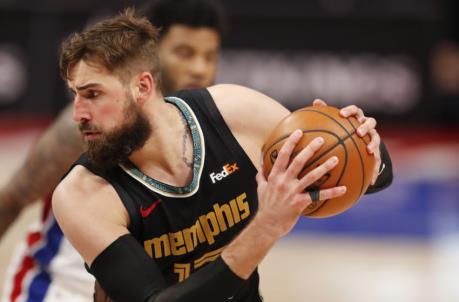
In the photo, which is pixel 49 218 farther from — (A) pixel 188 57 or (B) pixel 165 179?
(B) pixel 165 179

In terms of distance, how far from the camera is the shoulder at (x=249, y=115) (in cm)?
348

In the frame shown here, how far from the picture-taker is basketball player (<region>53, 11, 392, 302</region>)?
292 centimetres

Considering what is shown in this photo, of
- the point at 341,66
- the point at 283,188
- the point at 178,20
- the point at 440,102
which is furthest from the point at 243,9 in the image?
the point at 283,188

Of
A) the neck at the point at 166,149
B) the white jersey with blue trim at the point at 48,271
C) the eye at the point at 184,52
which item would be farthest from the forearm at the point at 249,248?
the eye at the point at 184,52

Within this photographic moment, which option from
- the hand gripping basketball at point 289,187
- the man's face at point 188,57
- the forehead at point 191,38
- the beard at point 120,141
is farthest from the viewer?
the forehead at point 191,38

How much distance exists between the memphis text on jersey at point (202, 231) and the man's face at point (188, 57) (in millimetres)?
1548

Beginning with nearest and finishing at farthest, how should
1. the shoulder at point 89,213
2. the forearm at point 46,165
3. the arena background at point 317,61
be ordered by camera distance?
1. the shoulder at point 89,213
2. the forearm at point 46,165
3. the arena background at point 317,61

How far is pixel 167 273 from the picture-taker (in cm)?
339

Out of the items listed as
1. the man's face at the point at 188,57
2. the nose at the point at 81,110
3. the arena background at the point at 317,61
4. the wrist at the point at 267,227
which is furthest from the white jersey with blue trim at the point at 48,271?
the arena background at the point at 317,61

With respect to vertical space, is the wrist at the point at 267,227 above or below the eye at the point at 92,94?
below

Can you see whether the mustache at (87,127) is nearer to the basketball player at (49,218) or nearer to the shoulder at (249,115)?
the shoulder at (249,115)

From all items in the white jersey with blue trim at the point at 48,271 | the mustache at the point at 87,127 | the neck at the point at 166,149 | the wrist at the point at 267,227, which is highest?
the mustache at the point at 87,127

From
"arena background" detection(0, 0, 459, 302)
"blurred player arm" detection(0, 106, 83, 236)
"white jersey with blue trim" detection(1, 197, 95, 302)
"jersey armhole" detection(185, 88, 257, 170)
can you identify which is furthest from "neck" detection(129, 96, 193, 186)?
"arena background" detection(0, 0, 459, 302)

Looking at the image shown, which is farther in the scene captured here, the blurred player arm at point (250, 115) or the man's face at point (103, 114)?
the blurred player arm at point (250, 115)
